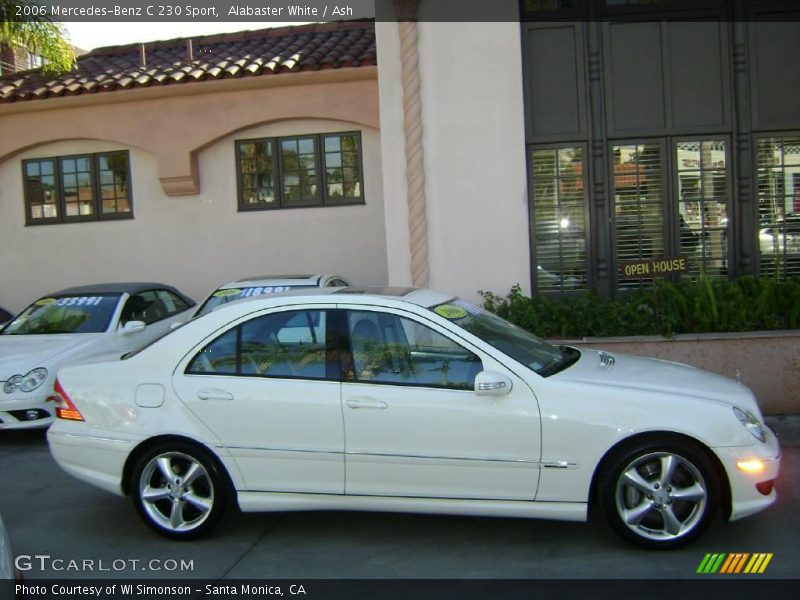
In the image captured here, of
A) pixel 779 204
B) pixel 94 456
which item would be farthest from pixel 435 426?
pixel 779 204

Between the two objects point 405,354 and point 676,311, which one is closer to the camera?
point 405,354

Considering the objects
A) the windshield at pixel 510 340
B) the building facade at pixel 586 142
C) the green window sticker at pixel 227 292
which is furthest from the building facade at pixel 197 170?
the windshield at pixel 510 340

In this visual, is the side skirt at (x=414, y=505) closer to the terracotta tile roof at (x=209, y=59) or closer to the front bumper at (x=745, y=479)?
the front bumper at (x=745, y=479)

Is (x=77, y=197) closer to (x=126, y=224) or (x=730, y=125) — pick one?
(x=126, y=224)

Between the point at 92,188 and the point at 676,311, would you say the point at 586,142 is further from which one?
the point at 92,188

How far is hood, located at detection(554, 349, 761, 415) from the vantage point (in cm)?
474

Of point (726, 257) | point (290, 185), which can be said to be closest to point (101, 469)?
point (726, 257)

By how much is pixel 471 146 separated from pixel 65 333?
4851 mm

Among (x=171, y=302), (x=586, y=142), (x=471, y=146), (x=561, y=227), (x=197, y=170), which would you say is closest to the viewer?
(x=471, y=146)

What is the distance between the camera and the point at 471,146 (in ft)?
30.3

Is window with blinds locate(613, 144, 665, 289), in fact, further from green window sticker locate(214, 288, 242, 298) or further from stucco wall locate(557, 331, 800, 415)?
green window sticker locate(214, 288, 242, 298)

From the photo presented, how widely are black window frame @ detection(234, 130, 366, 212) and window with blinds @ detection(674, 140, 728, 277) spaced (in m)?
5.14

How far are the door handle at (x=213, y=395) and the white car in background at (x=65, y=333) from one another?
250 centimetres

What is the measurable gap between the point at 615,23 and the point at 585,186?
72.7 inches
